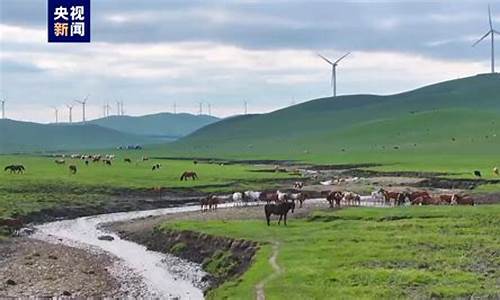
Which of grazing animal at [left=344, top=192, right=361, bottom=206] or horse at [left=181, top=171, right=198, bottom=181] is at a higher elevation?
horse at [left=181, top=171, right=198, bottom=181]

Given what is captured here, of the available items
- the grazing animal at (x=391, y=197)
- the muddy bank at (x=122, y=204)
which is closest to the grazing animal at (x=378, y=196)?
the grazing animal at (x=391, y=197)

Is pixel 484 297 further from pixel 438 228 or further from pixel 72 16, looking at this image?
pixel 72 16

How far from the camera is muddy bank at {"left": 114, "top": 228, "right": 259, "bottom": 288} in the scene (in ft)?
109

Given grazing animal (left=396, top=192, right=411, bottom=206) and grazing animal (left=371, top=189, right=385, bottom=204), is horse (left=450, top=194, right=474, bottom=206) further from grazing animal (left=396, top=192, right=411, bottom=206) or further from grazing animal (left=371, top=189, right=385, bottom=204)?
grazing animal (left=371, top=189, right=385, bottom=204)

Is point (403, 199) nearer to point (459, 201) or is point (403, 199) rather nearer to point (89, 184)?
point (459, 201)

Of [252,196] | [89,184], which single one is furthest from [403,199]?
[89,184]

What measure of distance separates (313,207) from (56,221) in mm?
17227

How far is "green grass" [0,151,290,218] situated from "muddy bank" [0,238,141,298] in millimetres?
13204

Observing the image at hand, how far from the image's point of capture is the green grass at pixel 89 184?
6031cm

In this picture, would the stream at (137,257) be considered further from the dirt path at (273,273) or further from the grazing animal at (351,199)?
the grazing animal at (351,199)

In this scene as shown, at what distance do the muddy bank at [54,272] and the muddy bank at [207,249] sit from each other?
134 inches

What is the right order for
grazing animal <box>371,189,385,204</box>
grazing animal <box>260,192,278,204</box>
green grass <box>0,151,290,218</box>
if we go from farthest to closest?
green grass <box>0,151,290,218</box> → grazing animal <box>371,189,385,204</box> → grazing animal <box>260,192,278,204</box>

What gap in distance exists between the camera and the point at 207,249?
3819 cm

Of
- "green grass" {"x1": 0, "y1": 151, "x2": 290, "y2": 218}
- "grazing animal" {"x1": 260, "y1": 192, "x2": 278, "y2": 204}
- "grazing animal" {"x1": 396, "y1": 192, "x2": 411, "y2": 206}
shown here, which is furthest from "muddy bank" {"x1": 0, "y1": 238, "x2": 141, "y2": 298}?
"grazing animal" {"x1": 396, "y1": 192, "x2": 411, "y2": 206}
